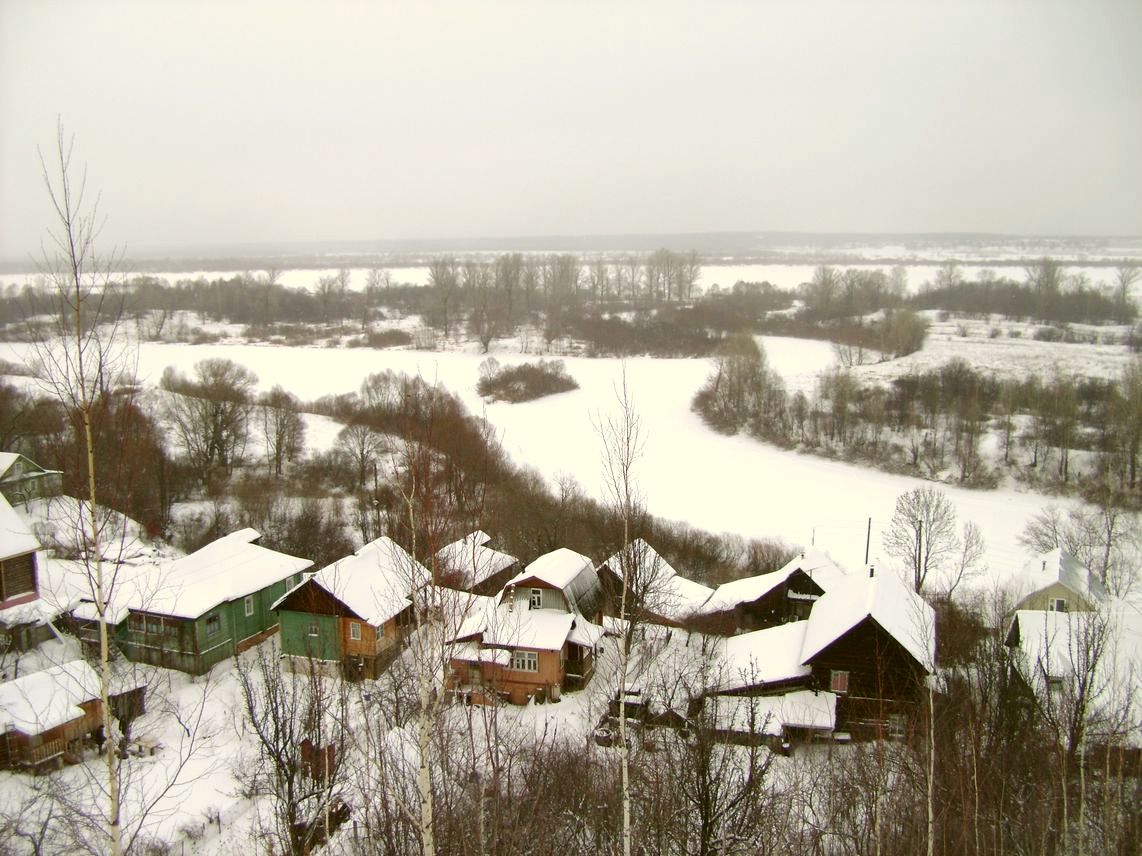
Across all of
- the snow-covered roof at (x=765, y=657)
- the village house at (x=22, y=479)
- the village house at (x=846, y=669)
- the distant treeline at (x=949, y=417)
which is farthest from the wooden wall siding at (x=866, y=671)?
the village house at (x=22, y=479)

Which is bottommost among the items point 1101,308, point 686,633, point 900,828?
point 686,633

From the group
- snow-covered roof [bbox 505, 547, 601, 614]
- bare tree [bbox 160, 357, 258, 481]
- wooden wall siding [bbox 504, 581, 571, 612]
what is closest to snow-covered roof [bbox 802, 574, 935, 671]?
snow-covered roof [bbox 505, 547, 601, 614]

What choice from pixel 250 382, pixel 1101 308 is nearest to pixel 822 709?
pixel 250 382

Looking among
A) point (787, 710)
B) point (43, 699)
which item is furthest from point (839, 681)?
point (43, 699)

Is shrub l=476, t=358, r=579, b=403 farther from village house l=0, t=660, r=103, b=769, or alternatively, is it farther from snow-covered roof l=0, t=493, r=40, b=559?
village house l=0, t=660, r=103, b=769

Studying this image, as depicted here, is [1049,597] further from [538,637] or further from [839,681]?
[538,637]

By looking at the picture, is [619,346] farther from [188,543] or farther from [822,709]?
[822,709]

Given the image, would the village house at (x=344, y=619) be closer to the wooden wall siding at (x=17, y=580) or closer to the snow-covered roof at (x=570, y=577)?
the snow-covered roof at (x=570, y=577)
